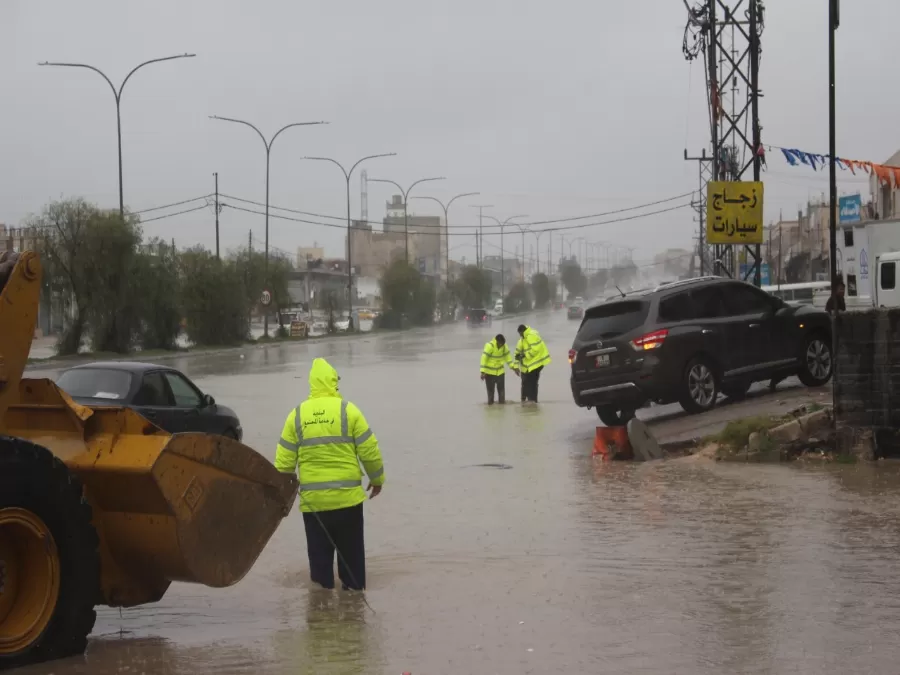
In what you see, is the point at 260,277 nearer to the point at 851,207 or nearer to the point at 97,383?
the point at 851,207

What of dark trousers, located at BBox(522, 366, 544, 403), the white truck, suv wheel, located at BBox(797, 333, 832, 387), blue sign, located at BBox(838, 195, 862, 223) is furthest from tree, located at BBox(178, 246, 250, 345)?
suv wheel, located at BBox(797, 333, 832, 387)

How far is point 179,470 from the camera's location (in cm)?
681

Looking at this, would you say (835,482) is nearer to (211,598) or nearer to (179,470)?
(211,598)

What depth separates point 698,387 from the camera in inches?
716

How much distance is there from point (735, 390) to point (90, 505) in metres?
13.8

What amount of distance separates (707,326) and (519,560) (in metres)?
9.41

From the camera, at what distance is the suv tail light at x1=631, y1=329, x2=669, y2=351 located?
17.6 metres

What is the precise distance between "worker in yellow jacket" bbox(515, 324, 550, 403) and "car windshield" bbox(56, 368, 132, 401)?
10158 millimetres

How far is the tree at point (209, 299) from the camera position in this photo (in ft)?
202

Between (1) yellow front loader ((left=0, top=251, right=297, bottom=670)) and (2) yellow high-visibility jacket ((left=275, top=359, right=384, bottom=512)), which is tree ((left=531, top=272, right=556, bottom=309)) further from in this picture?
(1) yellow front loader ((left=0, top=251, right=297, bottom=670))

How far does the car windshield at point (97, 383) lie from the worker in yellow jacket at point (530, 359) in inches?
400

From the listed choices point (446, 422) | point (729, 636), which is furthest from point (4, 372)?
point (446, 422)

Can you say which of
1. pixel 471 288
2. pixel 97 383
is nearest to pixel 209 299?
pixel 97 383

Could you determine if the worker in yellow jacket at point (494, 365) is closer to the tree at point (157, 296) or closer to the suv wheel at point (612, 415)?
the suv wheel at point (612, 415)
